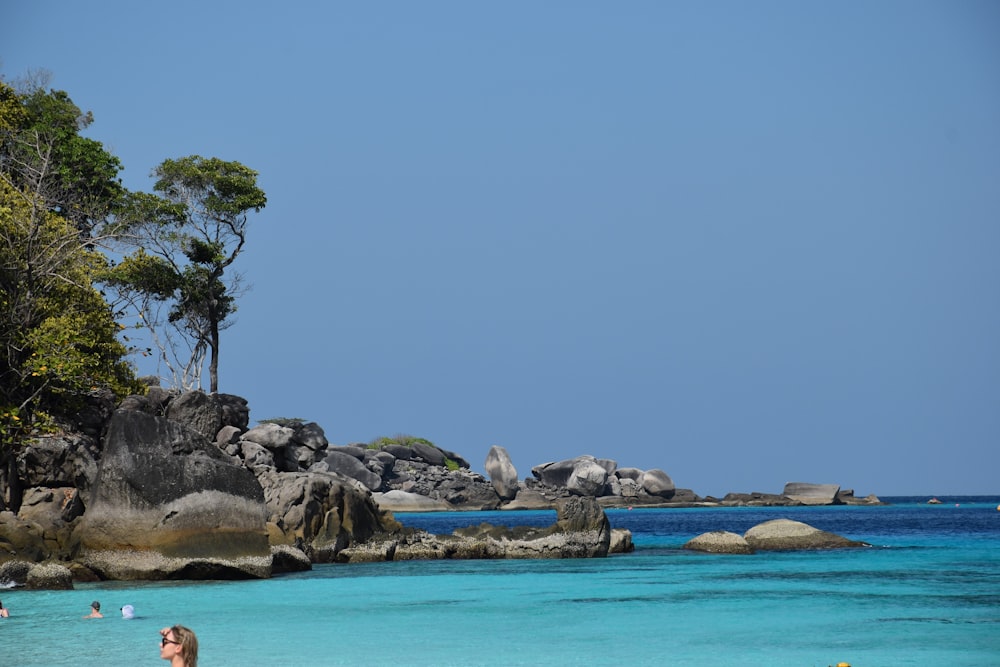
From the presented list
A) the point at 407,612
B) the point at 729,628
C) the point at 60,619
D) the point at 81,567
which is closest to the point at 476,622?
the point at 407,612

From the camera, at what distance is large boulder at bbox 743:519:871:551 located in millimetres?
44500

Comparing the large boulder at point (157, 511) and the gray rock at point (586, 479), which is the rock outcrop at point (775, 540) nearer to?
the large boulder at point (157, 511)

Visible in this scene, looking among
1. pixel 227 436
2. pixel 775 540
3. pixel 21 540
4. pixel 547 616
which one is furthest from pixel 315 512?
pixel 775 540

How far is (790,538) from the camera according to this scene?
147 ft

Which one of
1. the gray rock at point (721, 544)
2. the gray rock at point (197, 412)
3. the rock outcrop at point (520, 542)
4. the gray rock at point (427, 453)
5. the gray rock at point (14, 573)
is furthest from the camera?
the gray rock at point (427, 453)

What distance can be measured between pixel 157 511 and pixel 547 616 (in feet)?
36.0

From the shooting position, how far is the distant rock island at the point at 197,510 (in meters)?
28.5

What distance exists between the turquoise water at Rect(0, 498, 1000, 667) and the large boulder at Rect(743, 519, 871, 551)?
653cm

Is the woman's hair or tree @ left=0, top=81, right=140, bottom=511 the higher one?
tree @ left=0, top=81, right=140, bottom=511

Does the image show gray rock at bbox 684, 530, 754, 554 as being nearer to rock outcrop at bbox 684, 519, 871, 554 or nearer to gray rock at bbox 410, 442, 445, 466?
rock outcrop at bbox 684, 519, 871, 554

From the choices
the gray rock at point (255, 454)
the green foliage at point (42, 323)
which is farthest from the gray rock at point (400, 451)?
the green foliage at point (42, 323)

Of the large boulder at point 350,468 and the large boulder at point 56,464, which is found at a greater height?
the large boulder at point 350,468

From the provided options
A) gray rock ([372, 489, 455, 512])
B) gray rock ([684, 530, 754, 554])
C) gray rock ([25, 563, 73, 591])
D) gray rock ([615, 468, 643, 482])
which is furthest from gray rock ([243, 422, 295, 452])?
gray rock ([615, 468, 643, 482])

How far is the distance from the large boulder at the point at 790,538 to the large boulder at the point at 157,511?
75.2ft
